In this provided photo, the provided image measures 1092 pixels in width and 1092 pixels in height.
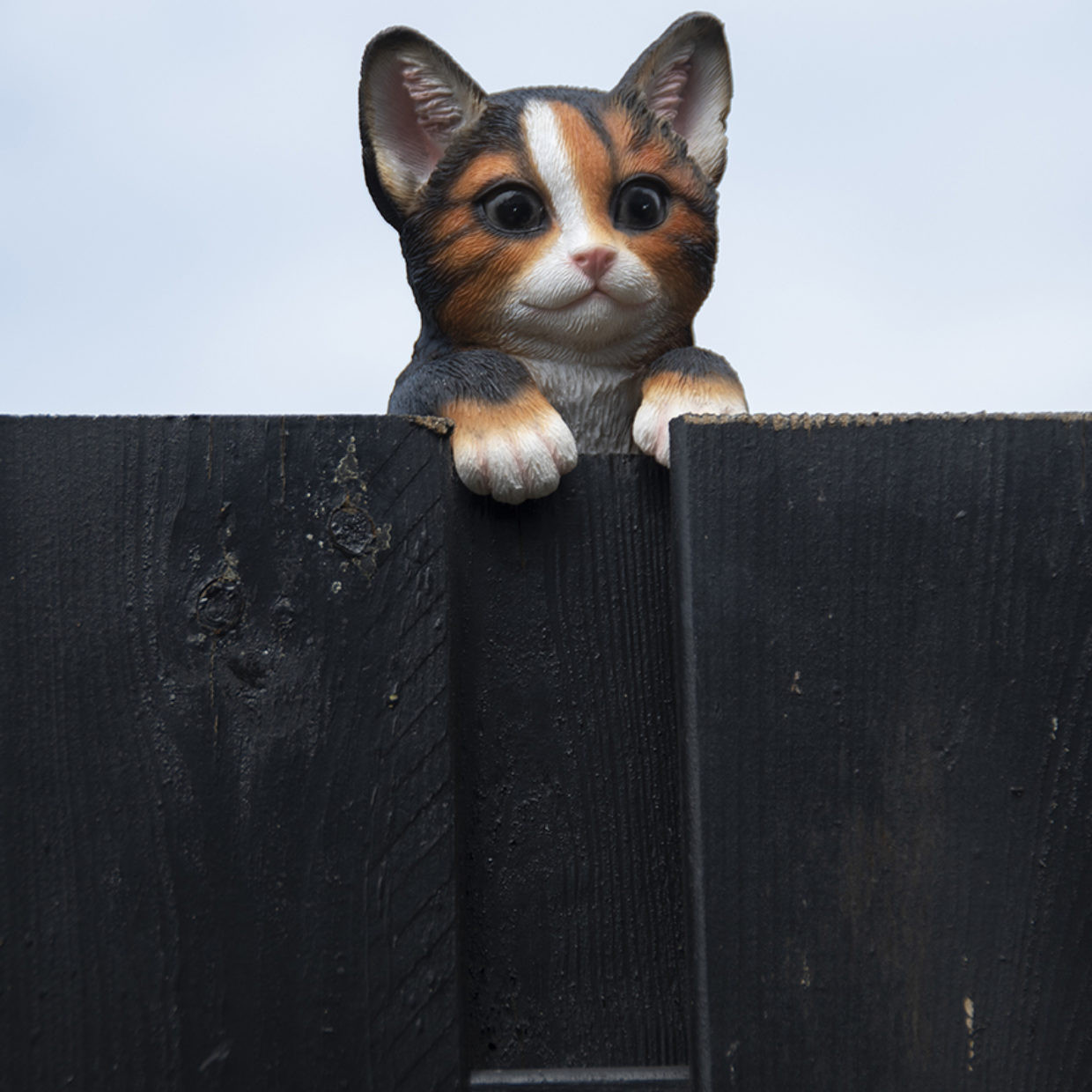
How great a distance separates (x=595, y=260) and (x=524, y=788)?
721 mm

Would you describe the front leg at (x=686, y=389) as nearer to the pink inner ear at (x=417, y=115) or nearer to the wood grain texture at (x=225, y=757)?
the wood grain texture at (x=225, y=757)

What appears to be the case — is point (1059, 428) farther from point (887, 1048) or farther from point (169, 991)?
point (169, 991)

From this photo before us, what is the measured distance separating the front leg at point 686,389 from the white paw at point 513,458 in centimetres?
13

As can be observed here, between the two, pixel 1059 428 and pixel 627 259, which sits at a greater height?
pixel 627 259

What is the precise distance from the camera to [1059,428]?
1176 millimetres

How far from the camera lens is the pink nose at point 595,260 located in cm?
149

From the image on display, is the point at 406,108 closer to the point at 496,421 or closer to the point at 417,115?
the point at 417,115

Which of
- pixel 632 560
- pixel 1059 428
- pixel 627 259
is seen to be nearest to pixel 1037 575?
pixel 1059 428

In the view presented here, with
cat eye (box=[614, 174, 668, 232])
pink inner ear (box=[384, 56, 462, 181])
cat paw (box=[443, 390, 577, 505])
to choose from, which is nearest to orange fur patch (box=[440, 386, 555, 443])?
cat paw (box=[443, 390, 577, 505])

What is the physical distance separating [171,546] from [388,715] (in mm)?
289

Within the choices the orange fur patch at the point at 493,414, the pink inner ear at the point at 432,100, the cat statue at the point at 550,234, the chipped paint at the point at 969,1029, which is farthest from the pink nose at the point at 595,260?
the chipped paint at the point at 969,1029

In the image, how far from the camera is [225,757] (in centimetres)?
112

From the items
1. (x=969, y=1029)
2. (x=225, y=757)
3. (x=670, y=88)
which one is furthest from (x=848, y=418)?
(x=670, y=88)

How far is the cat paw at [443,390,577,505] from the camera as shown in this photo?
3.95 feet
